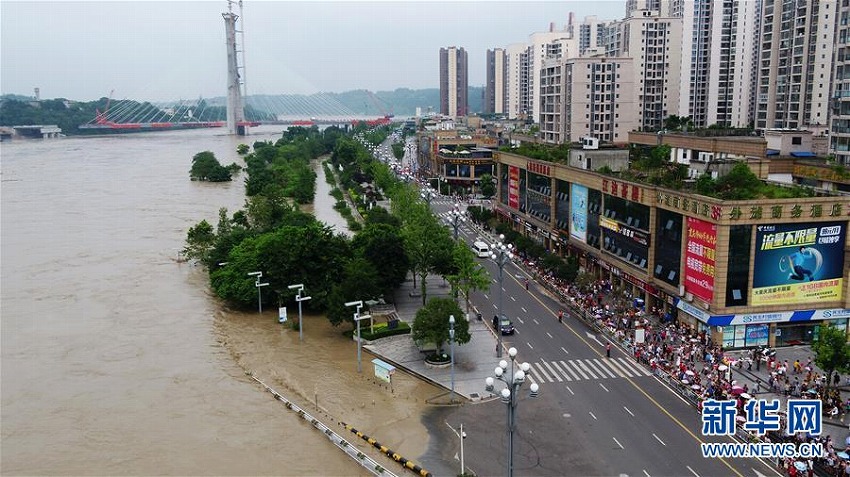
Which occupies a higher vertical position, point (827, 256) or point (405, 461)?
point (827, 256)

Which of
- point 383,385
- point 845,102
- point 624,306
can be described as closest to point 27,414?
point 383,385

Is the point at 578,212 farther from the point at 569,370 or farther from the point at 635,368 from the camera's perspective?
the point at 569,370

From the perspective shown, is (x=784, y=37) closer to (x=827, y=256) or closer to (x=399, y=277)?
(x=827, y=256)

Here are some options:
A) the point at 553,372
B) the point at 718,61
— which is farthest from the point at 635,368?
the point at 718,61

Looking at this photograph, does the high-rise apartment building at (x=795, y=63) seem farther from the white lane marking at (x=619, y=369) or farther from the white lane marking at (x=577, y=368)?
the white lane marking at (x=577, y=368)

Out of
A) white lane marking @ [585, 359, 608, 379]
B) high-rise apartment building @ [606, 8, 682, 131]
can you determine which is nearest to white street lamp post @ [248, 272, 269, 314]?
white lane marking @ [585, 359, 608, 379]

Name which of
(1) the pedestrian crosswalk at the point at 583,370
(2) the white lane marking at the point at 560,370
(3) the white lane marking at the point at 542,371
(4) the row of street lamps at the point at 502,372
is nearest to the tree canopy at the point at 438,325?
(4) the row of street lamps at the point at 502,372

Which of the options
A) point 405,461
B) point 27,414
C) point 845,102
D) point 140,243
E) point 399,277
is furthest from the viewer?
point 140,243
